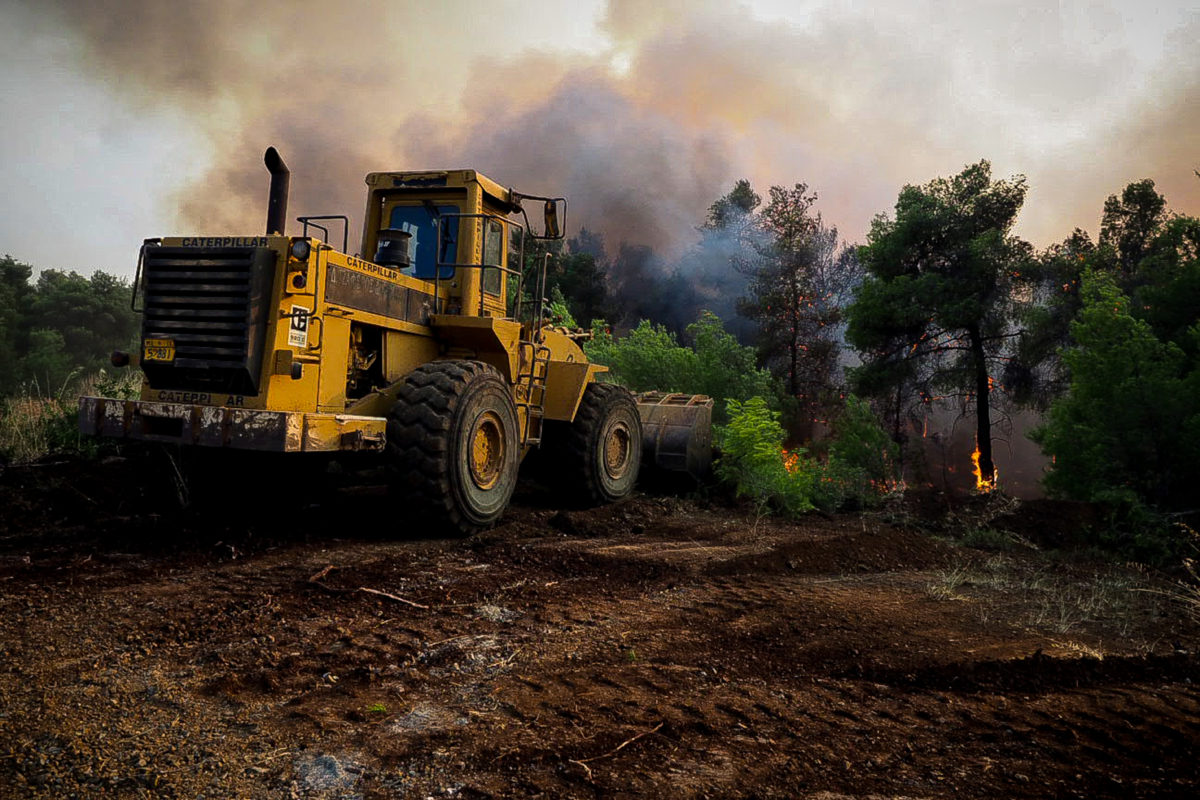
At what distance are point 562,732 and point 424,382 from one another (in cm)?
422

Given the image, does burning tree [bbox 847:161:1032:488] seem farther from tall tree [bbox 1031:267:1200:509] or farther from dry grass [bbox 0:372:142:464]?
dry grass [bbox 0:372:142:464]

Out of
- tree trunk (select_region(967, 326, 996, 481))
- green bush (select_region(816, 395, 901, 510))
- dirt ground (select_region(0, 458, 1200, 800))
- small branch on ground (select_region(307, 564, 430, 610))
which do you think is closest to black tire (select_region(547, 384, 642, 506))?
dirt ground (select_region(0, 458, 1200, 800))

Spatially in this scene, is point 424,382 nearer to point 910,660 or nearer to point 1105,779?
point 910,660

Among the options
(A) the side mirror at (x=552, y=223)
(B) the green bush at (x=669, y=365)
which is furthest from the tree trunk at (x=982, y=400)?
(A) the side mirror at (x=552, y=223)

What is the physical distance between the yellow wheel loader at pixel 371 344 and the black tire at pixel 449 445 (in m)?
0.01

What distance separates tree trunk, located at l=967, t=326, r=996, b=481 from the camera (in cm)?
2219

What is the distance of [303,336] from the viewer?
6.52m

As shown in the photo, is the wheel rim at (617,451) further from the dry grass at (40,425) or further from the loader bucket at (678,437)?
the dry grass at (40,425)

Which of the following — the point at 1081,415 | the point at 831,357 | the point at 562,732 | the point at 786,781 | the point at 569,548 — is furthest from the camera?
the point at 831,357

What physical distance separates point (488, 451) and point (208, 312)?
263 centimetres

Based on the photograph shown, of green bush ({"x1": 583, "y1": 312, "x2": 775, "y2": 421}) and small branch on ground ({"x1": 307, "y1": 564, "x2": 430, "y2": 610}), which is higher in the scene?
green bush ({"x1": 583, "y1": 312, "x2": 775, "y2": 421})

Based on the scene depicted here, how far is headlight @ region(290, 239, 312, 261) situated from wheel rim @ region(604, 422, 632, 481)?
4446 millimetres

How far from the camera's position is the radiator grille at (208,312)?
6.33 m

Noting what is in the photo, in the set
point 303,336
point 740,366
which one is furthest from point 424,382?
point 740,366
